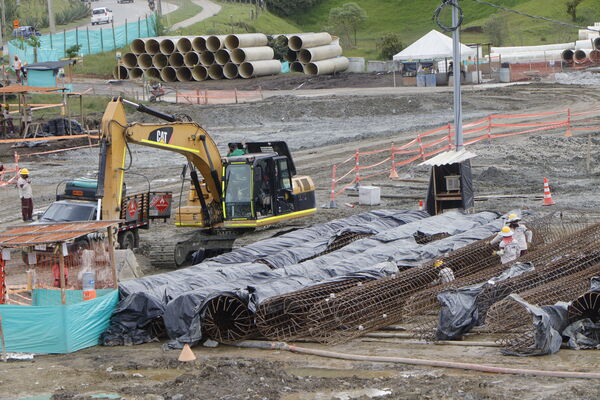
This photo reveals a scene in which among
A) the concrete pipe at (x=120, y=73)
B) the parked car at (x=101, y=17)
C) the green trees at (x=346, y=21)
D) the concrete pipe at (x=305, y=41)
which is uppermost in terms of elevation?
the parked car at (x=101, y=17)

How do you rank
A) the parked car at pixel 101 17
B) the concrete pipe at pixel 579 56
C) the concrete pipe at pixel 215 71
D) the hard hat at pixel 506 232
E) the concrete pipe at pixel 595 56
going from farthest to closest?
the parked car at pixel 101 17, the concrete pipe at pixel 579 56, the concrete pipe at pixel 595 56, the concrete pipe at pixel 215 71, the hard hat at pixel 506 232

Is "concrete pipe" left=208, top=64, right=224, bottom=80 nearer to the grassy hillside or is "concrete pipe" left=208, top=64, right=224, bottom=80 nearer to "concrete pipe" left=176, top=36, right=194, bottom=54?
"concrete pipe" left=176, top=36, right=194, bottom=54

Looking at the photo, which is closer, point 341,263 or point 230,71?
point 341,263

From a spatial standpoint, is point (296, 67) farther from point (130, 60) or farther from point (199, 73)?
point (130, 60)

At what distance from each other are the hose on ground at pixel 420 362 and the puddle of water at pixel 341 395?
1200mm

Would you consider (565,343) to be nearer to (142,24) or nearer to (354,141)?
(354,141)

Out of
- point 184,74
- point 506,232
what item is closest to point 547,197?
point 506,232

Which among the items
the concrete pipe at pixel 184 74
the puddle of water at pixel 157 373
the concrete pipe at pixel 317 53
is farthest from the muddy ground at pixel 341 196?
the concrete pipe at pixel 184 74

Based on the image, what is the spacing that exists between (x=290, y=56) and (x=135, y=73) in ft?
33.6

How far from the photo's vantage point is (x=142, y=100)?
51.9 metres

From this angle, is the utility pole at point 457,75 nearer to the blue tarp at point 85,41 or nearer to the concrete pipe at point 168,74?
the concrete pipe at point 168,74

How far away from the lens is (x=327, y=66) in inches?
2393

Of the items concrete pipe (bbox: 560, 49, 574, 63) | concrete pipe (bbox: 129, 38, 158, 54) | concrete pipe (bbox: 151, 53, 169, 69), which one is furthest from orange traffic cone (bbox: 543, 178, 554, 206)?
concrete pipe (bbox: 560, 49, 574, 63)

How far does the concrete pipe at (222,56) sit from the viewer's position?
58.8 metres
